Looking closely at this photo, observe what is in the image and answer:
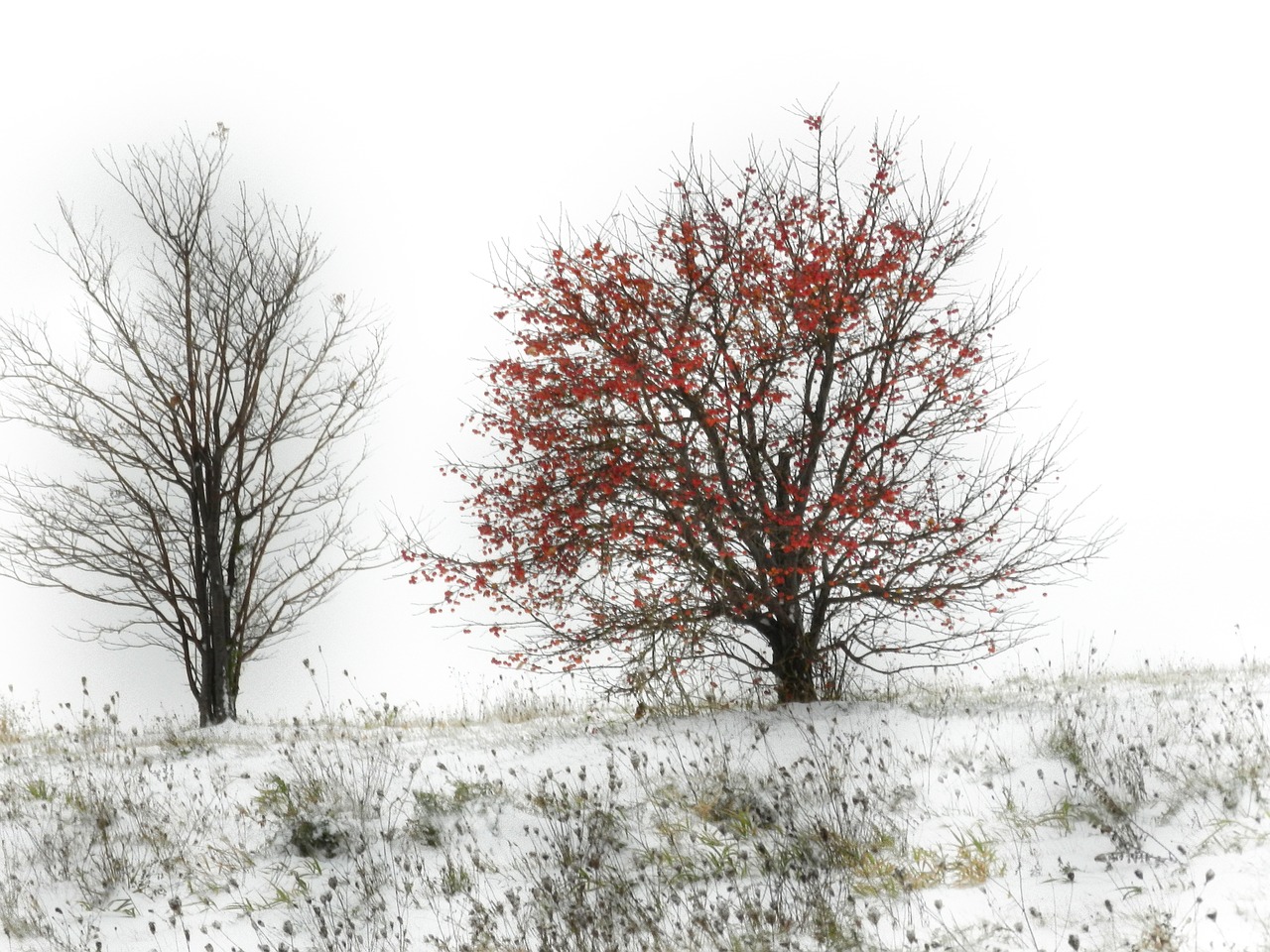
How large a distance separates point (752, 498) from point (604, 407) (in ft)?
5.57

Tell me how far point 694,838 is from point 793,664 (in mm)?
Result: 3720

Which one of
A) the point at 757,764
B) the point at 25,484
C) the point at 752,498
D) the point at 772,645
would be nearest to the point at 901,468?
the point at 752,498

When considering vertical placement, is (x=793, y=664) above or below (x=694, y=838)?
above

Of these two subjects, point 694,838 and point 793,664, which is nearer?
point 694,838

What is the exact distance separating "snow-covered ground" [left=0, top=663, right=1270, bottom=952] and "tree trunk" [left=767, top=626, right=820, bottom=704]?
2.32 ft

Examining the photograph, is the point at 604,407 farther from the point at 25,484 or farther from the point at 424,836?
the point at 25,484

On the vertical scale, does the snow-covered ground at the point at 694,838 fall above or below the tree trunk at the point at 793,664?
below

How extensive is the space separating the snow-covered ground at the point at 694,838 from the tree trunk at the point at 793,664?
709mm

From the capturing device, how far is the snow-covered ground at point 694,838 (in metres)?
5.21

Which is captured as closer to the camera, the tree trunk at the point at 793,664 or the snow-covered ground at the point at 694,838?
the snow-covered ground at the point at 694,838

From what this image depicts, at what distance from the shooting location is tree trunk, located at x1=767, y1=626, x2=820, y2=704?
32.0 ft

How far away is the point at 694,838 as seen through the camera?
6.44 m

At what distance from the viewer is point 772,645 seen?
9.98m

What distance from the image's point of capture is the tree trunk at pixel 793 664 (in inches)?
384
